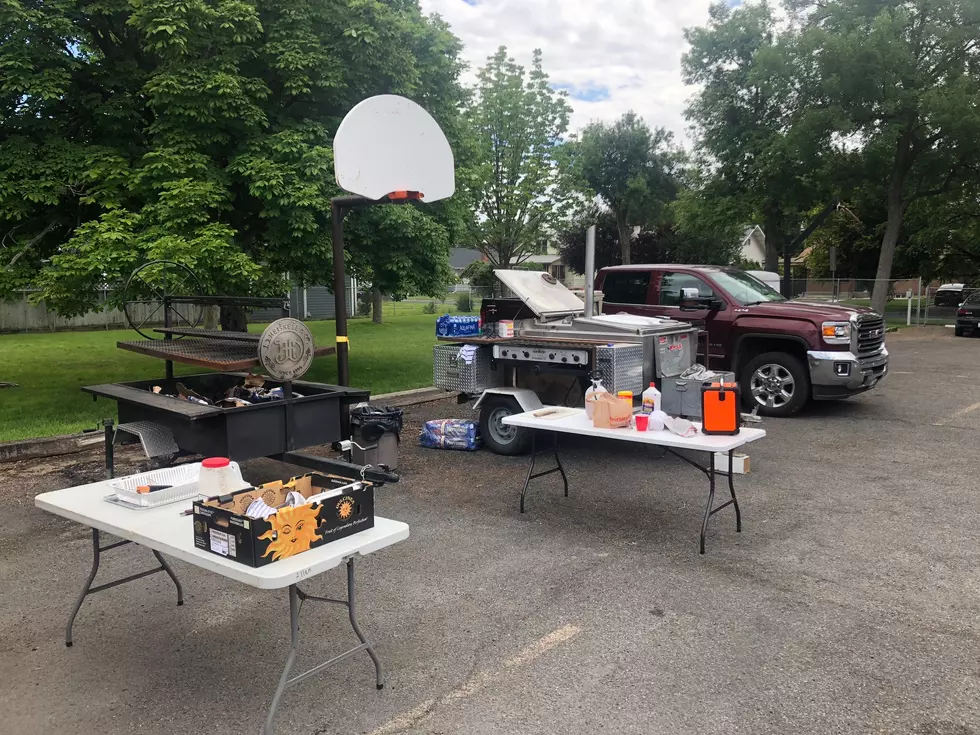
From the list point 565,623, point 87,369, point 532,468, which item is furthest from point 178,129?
point 565,623

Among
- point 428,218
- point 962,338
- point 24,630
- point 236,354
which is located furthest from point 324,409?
point 962,338

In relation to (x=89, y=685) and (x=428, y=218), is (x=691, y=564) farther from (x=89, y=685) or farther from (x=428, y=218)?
(x=428, y=218)

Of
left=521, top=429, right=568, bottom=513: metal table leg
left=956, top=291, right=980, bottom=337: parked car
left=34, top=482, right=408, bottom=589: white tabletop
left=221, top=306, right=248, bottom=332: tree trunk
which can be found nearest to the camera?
left=34, top=482, right=408, bottom=589: white tabletop

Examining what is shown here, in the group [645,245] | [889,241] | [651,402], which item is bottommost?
[651,402]

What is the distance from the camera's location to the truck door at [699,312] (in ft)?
33.4

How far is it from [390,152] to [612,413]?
3.62 m

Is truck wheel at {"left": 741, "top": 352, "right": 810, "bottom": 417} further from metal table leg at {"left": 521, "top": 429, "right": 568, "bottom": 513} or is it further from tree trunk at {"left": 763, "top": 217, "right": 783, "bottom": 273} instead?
tree trunk at {"left": 763, "top": 217, "right": 783, "bottom": 273}

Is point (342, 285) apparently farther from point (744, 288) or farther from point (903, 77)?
point (903, 77)

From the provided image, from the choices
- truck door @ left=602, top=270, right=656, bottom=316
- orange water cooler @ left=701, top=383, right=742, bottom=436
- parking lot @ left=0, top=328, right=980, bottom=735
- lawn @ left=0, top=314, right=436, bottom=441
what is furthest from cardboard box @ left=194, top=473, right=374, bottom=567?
truck door @ left=602, top=270, right=656, bottom=316

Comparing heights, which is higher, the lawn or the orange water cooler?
the orange water cooler

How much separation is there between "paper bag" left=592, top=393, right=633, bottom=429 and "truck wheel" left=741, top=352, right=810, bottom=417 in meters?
4.95

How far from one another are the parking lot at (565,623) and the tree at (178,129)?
12.9 feet

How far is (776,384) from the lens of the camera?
988 cm

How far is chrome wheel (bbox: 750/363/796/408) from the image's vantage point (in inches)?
386
